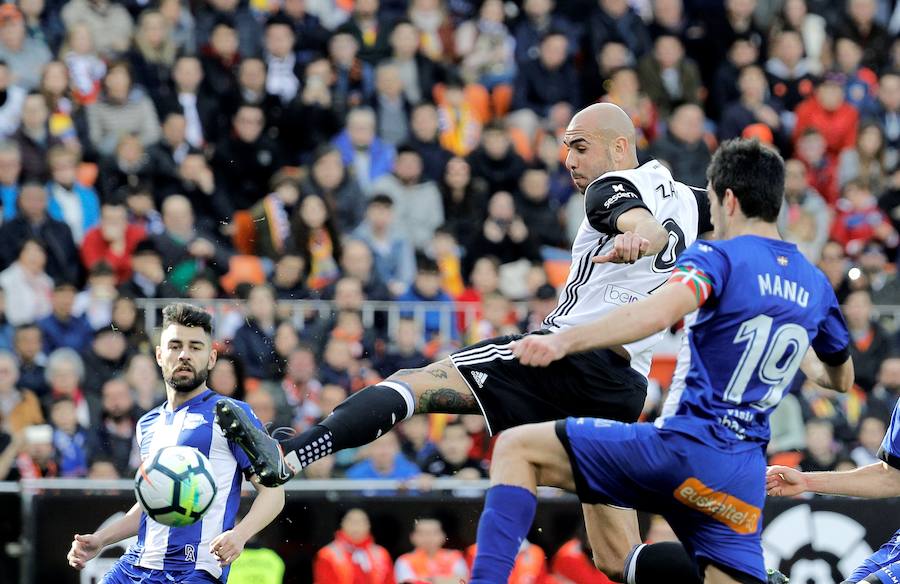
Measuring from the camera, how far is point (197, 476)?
7.29 meters

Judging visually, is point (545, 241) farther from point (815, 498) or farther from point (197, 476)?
point (197, 476)

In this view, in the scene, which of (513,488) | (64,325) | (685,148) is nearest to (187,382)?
(513,488)

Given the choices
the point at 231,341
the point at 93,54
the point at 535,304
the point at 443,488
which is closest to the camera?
the point at 443,488

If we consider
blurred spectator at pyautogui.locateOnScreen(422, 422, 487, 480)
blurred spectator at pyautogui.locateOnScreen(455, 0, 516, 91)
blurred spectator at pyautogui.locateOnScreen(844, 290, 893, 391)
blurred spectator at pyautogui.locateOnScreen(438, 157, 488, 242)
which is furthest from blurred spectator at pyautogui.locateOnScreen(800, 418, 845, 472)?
blurred spectator at pyautogui.locateOnScreen(455, 0, 516, 91)

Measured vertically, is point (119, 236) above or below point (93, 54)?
below

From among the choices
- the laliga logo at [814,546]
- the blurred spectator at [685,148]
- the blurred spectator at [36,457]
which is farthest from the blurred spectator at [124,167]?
the laliga logo at [814,546]

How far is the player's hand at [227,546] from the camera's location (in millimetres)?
7414

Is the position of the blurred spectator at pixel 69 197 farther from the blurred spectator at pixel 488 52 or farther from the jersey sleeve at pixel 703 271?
the jersey sleeve at pixel 703 271

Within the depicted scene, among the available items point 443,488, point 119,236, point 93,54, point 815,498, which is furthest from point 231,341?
point 815,498

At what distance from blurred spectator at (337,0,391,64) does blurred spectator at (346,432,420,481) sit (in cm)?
539

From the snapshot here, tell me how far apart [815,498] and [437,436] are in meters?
3.12

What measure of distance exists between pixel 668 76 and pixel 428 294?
15.9 ft

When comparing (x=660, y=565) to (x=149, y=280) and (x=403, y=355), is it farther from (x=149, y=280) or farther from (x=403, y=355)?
(x=149, y=280)

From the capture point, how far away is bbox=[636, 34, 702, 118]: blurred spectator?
17.0 m
